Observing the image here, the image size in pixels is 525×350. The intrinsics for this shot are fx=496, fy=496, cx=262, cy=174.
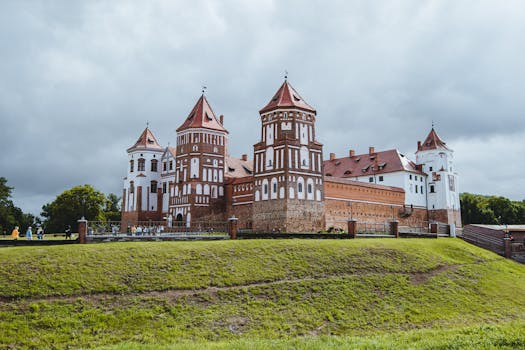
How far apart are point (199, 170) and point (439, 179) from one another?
34056 mm

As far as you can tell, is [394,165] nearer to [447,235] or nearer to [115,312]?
[447,235]

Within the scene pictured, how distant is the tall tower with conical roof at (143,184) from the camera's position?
5772 centimetres

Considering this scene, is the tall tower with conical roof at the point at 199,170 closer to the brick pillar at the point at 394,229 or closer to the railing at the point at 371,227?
the railing at the point at 371,227

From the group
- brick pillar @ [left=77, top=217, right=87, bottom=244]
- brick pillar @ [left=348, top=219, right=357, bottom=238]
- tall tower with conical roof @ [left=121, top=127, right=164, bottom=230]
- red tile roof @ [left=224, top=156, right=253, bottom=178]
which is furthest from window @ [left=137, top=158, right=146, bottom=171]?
brick pillar @ [left=77, top=217, right=87, bottom=244]

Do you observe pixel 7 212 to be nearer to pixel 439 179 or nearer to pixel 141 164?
pixel 141 164

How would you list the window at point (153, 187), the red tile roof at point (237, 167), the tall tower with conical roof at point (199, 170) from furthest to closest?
the window at point (153, 187) < the red tile roof at point (237, 167) < the tall tower with conical roof at point (199, 170)

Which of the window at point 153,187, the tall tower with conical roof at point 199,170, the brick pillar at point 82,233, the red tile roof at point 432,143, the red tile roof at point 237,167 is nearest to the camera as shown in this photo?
the brick pillar at point 82,233

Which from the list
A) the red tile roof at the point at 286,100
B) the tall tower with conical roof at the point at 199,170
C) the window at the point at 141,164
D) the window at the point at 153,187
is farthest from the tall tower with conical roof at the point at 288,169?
the window at the point at 141,164

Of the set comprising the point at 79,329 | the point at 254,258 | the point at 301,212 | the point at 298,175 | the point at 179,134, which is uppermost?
the point at 179,134

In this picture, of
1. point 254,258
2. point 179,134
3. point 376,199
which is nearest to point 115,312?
point 254,258

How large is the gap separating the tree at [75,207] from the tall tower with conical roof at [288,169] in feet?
98.4

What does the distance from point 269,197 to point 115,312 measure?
26.6m

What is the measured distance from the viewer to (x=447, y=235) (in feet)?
140

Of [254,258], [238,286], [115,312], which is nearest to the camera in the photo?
[115,312]
